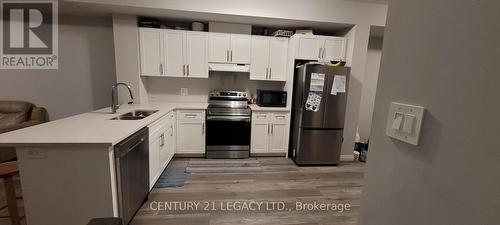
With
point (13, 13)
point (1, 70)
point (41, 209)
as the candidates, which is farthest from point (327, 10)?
point (1, 70)

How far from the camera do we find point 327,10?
311 centimetres

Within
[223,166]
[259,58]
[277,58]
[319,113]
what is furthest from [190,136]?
[319,113]

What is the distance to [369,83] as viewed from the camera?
13.3 ft

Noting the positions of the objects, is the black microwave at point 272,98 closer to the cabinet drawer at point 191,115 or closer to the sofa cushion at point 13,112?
the cabinet drawer at point 191,115

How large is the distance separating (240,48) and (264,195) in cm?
226

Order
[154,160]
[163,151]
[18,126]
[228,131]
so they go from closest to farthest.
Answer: [154,160], [163,151], [18,126], [228,131]

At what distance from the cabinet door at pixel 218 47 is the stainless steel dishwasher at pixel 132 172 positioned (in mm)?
1703

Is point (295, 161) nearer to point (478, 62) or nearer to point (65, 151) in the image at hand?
point (65, 151)

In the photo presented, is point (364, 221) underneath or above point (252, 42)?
underneath

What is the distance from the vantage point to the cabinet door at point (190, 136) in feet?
10.7

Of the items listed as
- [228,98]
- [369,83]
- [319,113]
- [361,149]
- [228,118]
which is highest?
[369,83]

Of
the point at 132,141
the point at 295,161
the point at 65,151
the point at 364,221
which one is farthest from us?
the point at 295,161

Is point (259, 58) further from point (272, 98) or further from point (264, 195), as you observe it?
point (264, 195)

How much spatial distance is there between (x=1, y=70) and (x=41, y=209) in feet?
10.8
